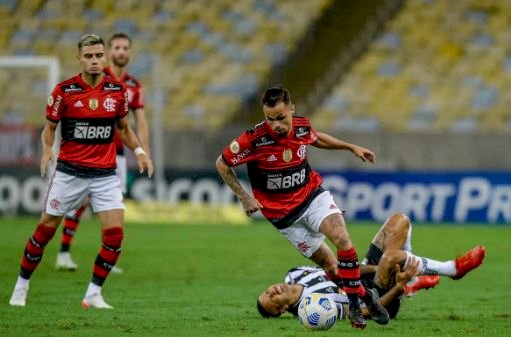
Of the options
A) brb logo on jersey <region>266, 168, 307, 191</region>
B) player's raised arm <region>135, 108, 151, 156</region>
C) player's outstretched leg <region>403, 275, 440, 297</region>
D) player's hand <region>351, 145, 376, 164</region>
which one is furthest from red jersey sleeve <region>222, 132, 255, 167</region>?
player's raised arm <region>135, 108, 151, 156</region>

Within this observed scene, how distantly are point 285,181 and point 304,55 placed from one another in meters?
17.0

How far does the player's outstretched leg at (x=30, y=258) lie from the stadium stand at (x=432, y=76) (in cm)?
1475

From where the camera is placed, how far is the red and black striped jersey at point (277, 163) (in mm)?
10367

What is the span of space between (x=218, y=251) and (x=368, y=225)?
18.5ft

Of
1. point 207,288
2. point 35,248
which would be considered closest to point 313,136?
point 35,248

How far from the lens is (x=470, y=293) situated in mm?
12891

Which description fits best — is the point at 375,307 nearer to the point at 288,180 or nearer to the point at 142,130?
the point at 288,180

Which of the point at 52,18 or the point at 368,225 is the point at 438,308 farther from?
the point at 52,18

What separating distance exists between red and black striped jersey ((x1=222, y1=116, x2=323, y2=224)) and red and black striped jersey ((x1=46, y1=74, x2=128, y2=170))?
1369mm

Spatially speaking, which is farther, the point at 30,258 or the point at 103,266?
the point at 30,258

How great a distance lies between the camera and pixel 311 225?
34.3 ft

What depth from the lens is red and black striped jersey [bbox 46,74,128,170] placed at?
435 inches

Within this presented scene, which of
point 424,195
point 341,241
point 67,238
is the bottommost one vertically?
point 424,195

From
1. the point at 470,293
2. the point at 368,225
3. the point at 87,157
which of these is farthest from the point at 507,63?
the point at 87,157
